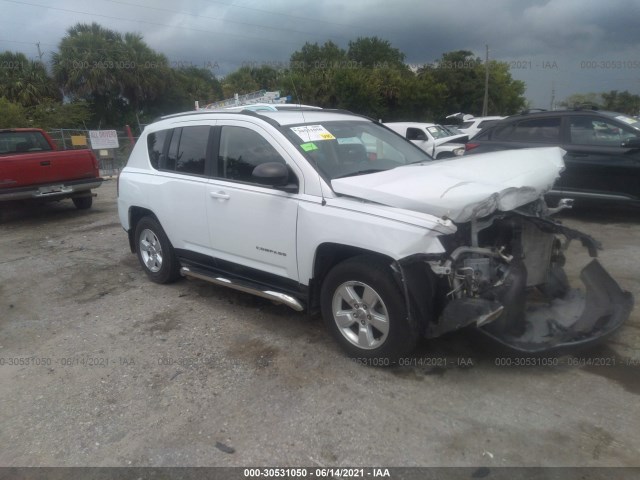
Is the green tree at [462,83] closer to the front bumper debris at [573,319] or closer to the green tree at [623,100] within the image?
the green tree at [623,100]

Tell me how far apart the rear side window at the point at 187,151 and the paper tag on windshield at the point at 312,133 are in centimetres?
103

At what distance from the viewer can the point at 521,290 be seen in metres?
3.48

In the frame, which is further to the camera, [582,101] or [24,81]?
[24,81]

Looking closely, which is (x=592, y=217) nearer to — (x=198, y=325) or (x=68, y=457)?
(x=198, y=325)

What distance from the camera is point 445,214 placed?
319 cm

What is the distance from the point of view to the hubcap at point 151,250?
5.65m

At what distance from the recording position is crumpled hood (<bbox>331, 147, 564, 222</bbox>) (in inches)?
127

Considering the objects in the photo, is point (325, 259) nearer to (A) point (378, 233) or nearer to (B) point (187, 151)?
(A) point (378, 233)

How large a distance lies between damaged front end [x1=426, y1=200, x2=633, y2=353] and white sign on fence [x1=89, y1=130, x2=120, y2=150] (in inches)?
619

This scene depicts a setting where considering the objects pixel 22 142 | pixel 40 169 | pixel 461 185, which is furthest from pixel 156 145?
pixel 22 142

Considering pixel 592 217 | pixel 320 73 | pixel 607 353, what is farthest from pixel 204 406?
pixel 320 73

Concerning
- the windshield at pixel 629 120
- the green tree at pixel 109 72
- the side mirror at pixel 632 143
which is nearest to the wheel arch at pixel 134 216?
the side mirror at pixel 632 143

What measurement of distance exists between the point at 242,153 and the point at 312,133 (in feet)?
2.21

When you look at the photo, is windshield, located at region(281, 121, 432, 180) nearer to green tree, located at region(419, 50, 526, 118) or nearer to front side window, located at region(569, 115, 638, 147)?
front side window, located at region(569, 115, 638, 147)
